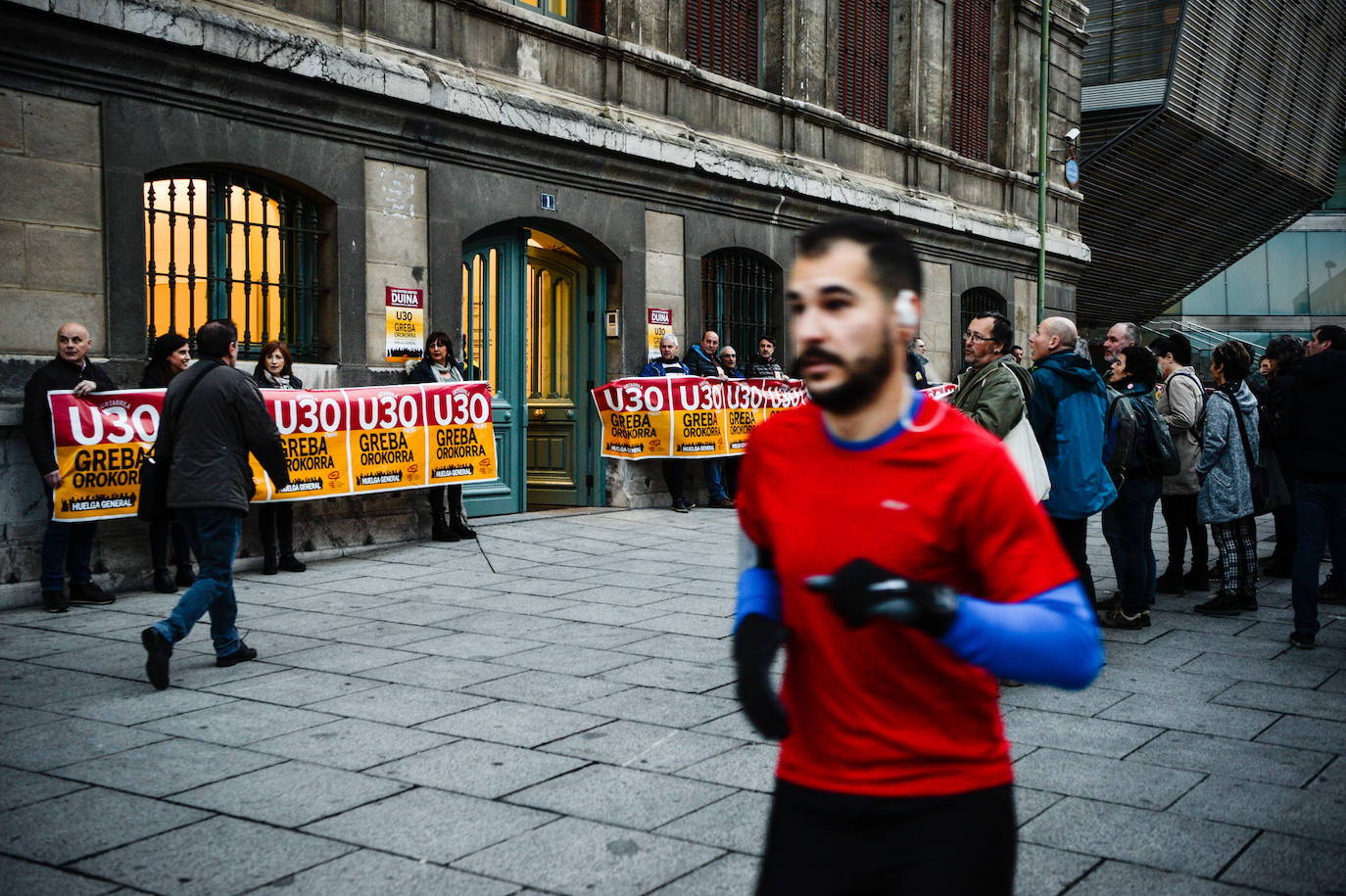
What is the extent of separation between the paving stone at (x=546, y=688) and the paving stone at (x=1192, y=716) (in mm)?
2343

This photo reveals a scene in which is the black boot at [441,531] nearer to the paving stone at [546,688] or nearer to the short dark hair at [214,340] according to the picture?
the short dark hair at [214,340]

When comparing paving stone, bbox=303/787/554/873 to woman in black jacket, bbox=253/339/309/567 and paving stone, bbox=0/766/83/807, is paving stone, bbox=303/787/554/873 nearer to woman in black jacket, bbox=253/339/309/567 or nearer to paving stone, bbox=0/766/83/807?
paving stone, bbox=0/766/83/807

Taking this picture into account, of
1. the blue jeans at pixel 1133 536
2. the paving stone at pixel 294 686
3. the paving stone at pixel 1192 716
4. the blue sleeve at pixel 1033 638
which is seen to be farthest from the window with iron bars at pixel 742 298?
the blue sleeve at pixel 1033 638

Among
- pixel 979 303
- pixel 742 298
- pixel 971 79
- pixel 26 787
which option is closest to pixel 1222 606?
pixel 26 787

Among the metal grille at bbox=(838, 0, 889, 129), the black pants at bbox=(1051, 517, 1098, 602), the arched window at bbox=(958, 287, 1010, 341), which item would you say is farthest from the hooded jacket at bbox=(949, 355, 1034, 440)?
the arched window at bbox=(958, 287, 1010, 341)

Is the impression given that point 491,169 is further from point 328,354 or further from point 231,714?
point 231,714

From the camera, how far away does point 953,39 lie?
1958 cm

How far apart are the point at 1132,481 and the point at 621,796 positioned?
4738mm

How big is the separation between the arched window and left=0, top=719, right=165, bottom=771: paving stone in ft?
53.6

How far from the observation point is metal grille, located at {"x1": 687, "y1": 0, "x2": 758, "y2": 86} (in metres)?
14.4

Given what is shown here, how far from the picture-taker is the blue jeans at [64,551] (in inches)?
313

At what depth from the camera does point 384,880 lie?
357 centimetres

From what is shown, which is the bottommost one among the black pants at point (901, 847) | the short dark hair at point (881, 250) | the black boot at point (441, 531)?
the black boot at point (441, 531)

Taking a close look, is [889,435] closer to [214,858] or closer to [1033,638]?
[1033,638]
